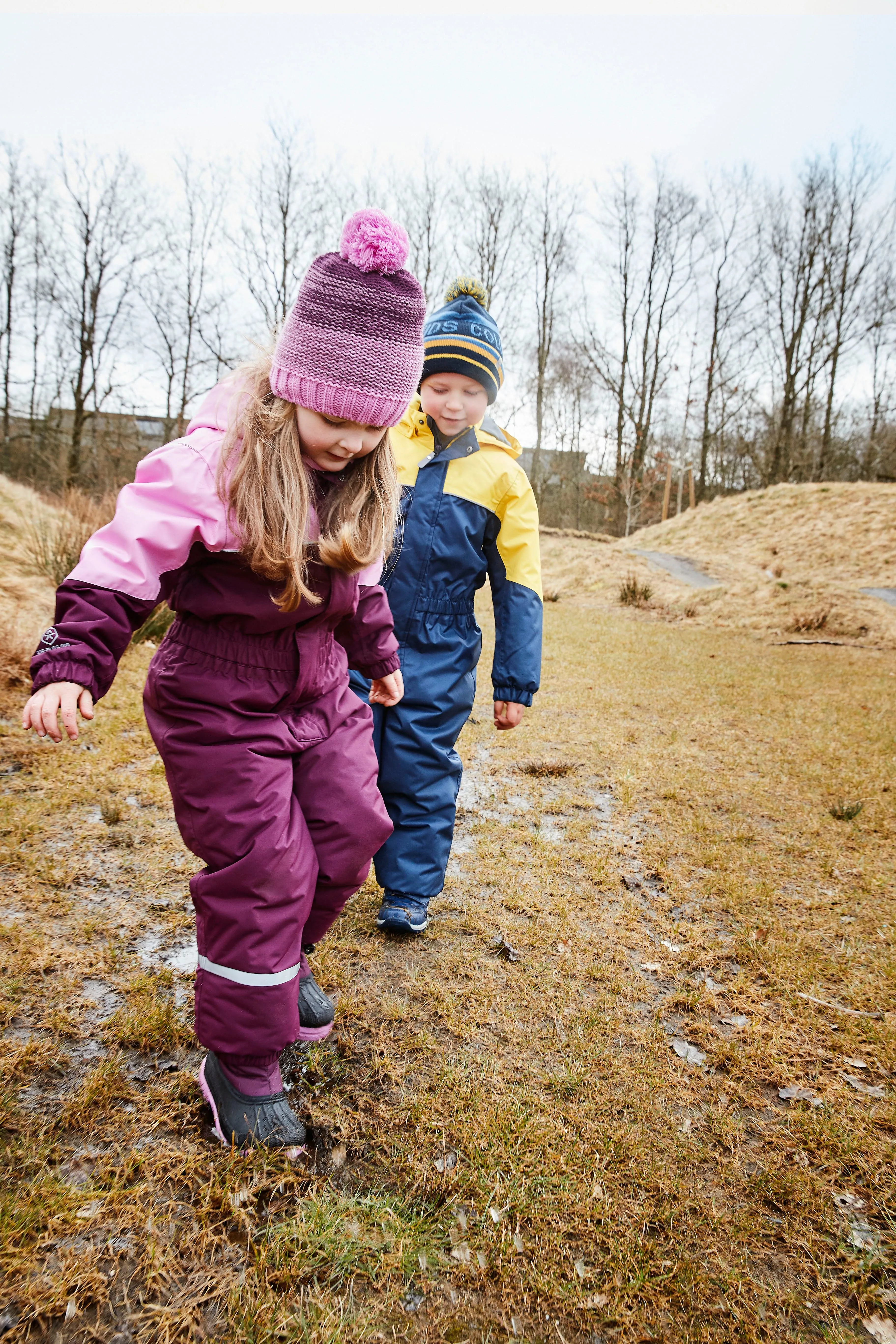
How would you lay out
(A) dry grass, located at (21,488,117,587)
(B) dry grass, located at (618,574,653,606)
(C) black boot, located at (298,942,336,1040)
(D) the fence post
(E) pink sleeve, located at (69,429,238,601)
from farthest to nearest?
(D) the fence post, (B) dry grass, located at (618,574,653,606), (A) dry grass, located at (21,488,117,587), (C) black boot, located at (298,942,336,1040), (E) pink sleeve, located at (69,429,238,601)

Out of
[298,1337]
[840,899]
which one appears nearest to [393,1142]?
[298,1337]

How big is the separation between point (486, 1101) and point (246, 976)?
679mm

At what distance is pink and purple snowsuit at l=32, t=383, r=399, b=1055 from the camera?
144 cm

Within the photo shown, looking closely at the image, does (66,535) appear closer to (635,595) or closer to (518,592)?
(518,592)

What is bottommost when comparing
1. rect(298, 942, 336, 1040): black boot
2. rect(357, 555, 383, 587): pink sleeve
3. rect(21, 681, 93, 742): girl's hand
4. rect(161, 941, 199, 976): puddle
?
rect(161, 941, 199, 976): puddle

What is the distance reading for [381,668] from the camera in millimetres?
2033

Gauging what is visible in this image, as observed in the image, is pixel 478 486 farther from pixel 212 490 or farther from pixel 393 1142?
pixel 393 1142

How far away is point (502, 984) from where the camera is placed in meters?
2.26

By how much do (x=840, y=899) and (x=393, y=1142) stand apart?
7.01 ft

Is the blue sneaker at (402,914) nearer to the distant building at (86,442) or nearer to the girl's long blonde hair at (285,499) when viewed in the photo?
the girl's long blonde hair at (285,499)

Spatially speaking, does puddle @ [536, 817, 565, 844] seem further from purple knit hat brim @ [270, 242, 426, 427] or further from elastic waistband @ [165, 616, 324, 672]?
purple knit hat brim @ [270, 242, 426, 427]

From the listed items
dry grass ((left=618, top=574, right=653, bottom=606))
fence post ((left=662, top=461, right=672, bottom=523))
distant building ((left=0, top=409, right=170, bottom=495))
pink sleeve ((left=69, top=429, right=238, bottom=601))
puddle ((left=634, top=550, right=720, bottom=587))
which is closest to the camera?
pink sleeve ((left=69, top=429, right=238, bottom=601))

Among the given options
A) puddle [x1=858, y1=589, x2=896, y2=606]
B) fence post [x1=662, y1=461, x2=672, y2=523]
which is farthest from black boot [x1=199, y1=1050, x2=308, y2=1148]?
fence post [x1=662, y1=461, x2=672, y2=523]

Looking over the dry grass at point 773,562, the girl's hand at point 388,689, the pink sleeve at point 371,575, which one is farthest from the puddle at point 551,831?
the dry grass at point 773,562
